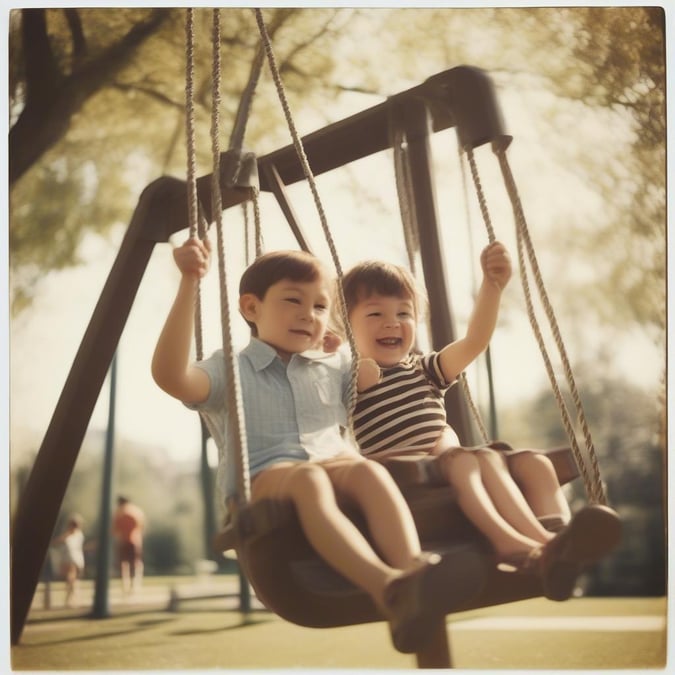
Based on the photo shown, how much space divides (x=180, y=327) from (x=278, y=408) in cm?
21

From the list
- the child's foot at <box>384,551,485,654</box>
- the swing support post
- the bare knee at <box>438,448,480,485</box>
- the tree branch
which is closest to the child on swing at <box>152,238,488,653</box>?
the child's foot at <box>384,551,485,654</box>

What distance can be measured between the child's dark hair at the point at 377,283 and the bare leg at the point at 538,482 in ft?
1.04

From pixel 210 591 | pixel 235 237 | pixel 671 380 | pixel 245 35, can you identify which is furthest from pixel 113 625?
pixel 671 380

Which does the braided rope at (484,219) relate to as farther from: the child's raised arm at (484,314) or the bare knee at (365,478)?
the bare knee at (365,478)

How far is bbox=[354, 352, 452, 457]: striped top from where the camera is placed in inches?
57.3

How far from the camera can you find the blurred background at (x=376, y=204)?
1.91 metres

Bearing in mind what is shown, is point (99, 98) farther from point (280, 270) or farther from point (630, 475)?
point (630, 475)

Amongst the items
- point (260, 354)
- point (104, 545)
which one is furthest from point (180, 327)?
point (104, 545)

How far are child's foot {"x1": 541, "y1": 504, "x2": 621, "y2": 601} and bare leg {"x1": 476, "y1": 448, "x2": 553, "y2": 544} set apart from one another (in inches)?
4.0

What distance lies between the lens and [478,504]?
123 centimetres

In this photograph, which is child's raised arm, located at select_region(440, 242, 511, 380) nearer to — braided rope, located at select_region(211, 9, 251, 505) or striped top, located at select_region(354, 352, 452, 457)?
striped top, located at select_region(354, 352, 452, 457)

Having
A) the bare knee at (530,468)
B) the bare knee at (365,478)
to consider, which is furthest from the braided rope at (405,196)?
the bare knee at (365,478)

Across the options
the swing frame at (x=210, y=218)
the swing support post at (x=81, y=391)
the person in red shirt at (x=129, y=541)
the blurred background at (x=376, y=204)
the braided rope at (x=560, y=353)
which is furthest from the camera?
the person in red shirt at (x=129, y=541)

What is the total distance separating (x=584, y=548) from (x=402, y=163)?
0.81 m
